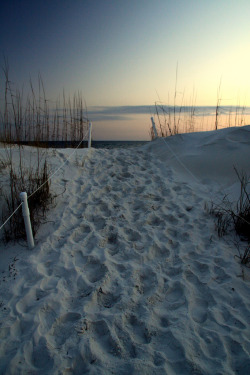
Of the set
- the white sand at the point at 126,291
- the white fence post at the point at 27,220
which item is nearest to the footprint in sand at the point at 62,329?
the white sand at the point at 126,291

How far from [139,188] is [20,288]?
6.74 ft

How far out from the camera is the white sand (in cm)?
124

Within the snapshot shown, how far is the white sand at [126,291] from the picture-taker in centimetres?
124

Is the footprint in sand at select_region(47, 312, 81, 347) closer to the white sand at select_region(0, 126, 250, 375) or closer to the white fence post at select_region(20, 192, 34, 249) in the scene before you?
the white sand at select_region(0, 126, 250, 375)

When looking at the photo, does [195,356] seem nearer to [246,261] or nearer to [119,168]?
[246,261]

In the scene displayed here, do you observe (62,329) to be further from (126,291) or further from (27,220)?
(27,220)

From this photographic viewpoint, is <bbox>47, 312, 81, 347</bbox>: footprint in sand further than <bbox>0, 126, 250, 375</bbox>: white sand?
Yes

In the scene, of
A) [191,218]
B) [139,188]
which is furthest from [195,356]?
[139,188]

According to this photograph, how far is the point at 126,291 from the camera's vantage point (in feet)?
5.43

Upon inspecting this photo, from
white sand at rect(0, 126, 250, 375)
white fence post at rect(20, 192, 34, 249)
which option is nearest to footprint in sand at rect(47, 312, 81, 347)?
white sand at rect(0, 126, 250, 375)

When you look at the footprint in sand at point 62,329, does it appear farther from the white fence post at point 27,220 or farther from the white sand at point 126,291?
the white fence post at point 27,220

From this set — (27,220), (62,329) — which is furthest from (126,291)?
(27,220)

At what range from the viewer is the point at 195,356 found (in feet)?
4.02

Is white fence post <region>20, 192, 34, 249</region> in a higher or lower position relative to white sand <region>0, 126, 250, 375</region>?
higher
